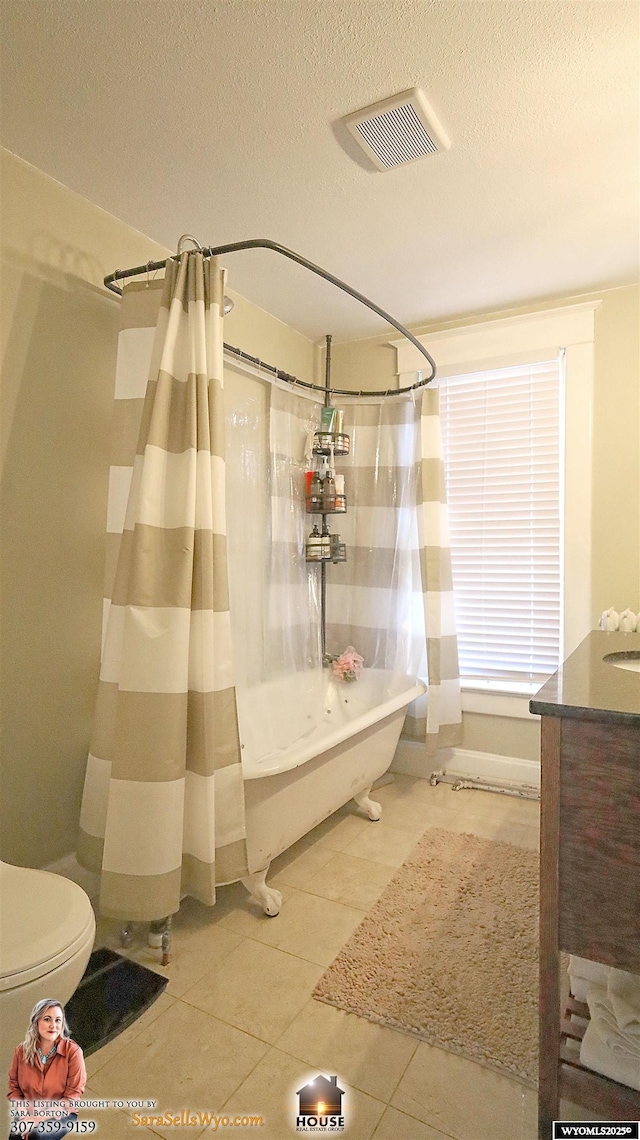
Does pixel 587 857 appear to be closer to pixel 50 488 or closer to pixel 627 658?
pixel 627 658

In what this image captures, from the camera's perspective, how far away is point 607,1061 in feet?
3.75

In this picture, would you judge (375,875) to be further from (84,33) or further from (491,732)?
(84,33)

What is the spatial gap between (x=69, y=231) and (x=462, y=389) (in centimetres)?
200

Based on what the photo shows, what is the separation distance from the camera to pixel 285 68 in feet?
5.04

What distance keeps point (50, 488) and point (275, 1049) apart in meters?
1.73

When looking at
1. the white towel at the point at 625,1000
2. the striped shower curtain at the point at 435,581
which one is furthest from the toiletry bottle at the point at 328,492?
the white towel at the point at 625,1000

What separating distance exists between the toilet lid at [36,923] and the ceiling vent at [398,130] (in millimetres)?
2165

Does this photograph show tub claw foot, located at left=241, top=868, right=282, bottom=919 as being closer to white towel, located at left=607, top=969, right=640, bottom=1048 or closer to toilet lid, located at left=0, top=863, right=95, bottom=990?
toilet lid, located at left=0, top=863, right=95, bottom=990

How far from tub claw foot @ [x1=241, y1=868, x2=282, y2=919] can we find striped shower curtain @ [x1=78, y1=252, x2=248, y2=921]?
25 cm

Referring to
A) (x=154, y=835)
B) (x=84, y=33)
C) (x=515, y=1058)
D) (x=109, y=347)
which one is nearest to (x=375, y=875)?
(x=515, y=1058)

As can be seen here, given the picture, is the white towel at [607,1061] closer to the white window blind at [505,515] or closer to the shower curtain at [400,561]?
the shower curtain at [400,561]

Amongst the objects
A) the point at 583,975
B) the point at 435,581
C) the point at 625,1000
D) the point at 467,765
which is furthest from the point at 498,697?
the point at 625,1000

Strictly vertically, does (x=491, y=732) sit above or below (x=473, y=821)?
above

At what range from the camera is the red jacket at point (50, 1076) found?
109cm
